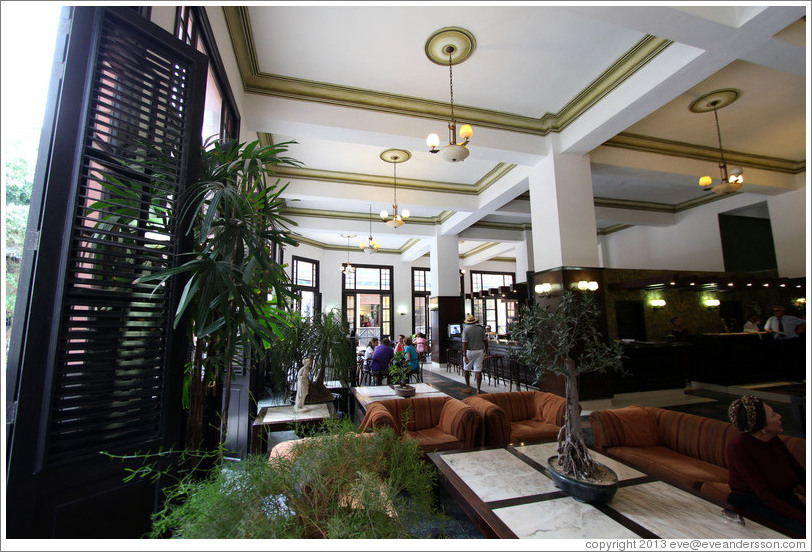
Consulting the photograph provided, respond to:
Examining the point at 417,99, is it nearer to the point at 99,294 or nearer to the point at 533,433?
the point at 533,433

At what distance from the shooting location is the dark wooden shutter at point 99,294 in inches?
54.3

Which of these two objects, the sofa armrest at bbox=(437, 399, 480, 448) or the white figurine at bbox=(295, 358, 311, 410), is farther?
the white figurine at bbox=(295, 358, 311, 410)

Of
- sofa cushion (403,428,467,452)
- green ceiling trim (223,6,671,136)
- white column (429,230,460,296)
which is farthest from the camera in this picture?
white column (429,230,460,296)

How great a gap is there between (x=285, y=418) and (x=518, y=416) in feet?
8.20

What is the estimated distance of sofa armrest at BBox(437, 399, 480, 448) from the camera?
339cm

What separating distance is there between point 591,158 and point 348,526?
22.6ft

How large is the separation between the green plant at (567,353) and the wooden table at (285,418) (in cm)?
191

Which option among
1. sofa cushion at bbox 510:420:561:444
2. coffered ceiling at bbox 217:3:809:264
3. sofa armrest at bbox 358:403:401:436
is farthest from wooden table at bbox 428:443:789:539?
coffered ceiling at bbox 217:3:809:264

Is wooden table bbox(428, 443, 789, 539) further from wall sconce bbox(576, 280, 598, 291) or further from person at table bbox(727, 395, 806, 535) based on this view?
wall sconce bbox(576, 280, 598, 291)

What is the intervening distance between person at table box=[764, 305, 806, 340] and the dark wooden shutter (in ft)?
34.1

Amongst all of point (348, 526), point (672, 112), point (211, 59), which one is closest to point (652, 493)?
point (348, 526)

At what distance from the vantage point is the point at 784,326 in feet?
24.1

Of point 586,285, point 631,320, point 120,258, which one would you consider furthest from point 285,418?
point 631,320

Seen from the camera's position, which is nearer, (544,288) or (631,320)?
(544,288)
